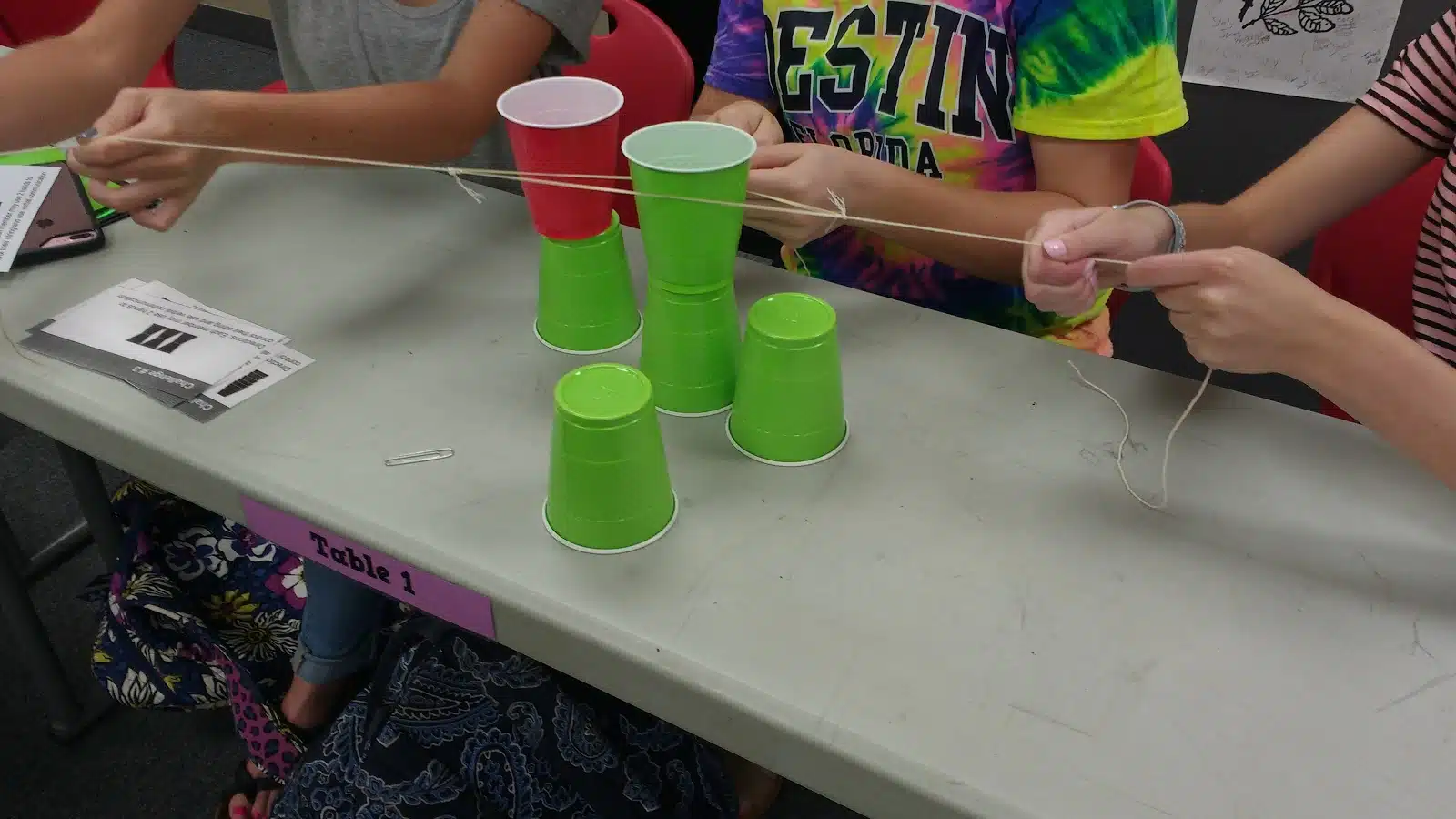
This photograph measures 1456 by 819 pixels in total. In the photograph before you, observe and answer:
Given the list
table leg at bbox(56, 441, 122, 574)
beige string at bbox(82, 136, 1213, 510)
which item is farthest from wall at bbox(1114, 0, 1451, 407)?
table leg at bbox(56, 441, 122, 574)

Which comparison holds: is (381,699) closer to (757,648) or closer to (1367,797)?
(757,648)

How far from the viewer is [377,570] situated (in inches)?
26.4

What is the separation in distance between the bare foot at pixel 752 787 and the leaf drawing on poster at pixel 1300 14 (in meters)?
1.28

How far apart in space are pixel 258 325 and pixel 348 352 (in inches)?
3.8

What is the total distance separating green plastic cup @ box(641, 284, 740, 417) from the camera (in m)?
0.73

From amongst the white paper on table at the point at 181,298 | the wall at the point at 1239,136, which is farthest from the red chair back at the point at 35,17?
the wall at the point at 1239,136

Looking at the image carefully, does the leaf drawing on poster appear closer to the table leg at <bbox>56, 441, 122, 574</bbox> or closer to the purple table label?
the purple table label

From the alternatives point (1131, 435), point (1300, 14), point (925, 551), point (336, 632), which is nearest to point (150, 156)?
point (336, 632)

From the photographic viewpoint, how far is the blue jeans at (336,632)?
115cm

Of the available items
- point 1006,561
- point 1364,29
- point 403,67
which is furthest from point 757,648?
point 1364,29

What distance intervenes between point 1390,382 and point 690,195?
0.48m

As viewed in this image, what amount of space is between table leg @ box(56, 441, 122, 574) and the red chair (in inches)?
56.2

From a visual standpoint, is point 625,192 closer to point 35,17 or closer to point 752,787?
point 752,787

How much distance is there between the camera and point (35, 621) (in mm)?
1271
